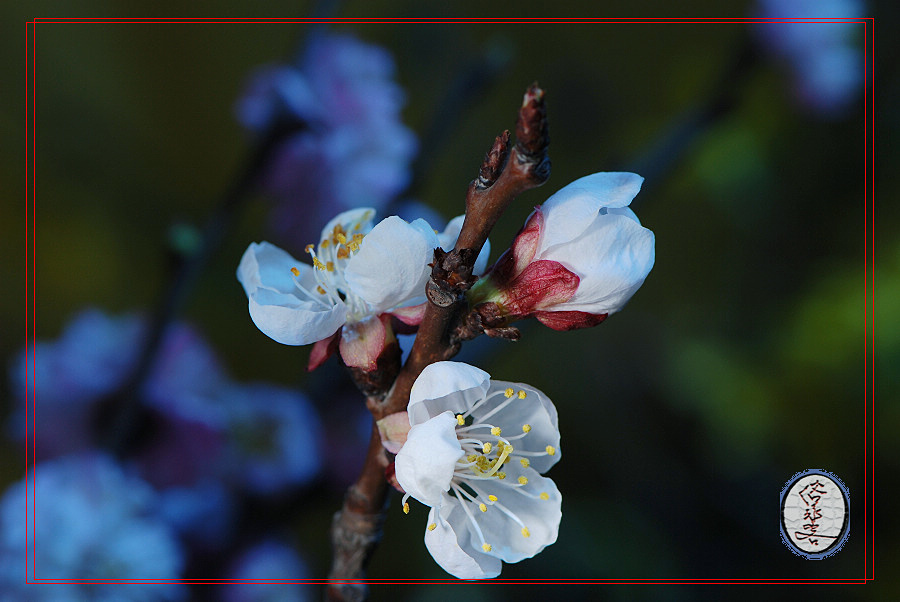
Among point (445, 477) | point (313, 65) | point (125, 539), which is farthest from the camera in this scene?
point (313, 65)

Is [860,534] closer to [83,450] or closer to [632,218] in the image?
[632,218]

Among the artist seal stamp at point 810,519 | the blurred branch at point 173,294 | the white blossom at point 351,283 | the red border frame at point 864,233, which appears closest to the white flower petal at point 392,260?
the white blossom at point 351,283

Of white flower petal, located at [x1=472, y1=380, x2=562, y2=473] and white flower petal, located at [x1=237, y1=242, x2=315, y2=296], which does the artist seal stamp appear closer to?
white flower petal, located at [x1=472, y1=380, x2=562, y2=473]

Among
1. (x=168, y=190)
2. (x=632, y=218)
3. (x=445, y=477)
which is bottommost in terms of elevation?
(x=168, y=190)

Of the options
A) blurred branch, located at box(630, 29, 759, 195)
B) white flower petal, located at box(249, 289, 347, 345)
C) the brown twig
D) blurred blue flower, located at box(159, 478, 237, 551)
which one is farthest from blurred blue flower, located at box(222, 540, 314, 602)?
blurred branch, located at box(630, 29, 759, 195)

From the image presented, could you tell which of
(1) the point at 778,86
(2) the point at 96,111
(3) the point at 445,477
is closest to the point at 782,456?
(1) the point at 778,86

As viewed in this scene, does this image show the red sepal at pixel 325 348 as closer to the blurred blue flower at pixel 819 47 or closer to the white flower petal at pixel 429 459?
the white flower petal at pixel 429 459
